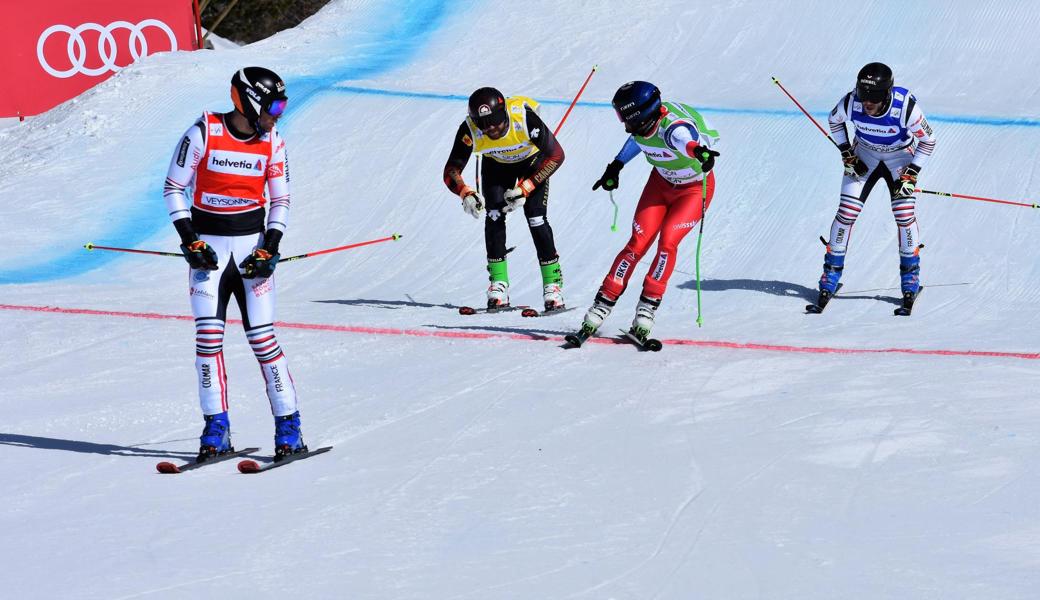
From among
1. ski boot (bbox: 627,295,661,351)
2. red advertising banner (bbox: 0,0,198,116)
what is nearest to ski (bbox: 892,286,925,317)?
ski boot (bbox: 627,295,661,351)

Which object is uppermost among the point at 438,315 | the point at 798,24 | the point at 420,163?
the point at 798,24

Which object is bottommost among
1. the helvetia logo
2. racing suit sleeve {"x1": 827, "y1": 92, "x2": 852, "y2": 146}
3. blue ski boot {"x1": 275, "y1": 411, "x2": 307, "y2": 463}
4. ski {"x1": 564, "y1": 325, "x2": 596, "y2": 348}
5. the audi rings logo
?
ski {"x1": 564, "y1": 325, "x2": 596, "y2": 348}

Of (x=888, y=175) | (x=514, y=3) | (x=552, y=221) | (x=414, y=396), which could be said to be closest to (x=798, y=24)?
(x=514, y=3)

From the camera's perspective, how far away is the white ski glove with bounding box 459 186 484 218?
30.1 ft

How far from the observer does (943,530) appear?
4.66m

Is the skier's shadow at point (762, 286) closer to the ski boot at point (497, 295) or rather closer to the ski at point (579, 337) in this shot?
the ski boot at point (497, 295)

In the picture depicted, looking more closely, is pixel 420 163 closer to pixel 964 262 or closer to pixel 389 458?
pixel 964 262

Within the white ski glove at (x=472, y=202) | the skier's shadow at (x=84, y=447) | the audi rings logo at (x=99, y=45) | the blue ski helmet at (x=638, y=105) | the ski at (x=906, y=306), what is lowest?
the ski at (x=906, y=306)

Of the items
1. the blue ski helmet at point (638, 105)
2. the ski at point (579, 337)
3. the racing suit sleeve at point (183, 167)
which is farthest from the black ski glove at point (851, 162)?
the racing suit sleeve at point (183, 167)

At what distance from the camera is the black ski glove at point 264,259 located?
224 inches

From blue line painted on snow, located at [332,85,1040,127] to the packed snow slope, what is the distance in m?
0.05

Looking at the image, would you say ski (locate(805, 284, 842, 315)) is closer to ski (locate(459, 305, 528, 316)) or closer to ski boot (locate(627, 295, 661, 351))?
ski boot (locate(627, 295, 661, 351))

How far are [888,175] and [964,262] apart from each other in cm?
132

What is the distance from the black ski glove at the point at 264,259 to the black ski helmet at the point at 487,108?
129 inches
